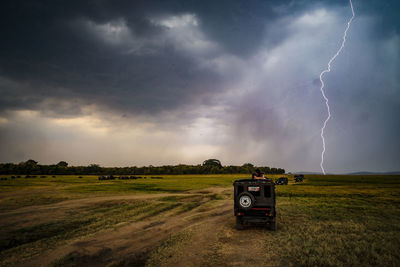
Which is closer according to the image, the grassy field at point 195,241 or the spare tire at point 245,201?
the grassy field at point 195,241

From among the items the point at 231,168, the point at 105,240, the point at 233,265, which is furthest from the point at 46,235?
the point at 231,168

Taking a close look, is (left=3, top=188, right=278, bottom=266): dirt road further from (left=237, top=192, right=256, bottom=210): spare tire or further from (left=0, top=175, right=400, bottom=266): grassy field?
(left=237, top=192, right=256, bottom=210): spare tire

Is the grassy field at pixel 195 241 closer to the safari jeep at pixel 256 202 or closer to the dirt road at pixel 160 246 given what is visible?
the dirt road at pixel 160 246

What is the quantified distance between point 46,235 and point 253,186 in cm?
1172

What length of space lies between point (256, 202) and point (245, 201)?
2.45 ft

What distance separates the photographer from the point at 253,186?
480 inches

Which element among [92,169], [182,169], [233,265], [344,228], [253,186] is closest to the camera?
[233,265]

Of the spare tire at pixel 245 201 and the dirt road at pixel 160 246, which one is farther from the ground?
the spare tire at pixel 245 201

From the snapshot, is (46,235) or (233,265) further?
(46,235)

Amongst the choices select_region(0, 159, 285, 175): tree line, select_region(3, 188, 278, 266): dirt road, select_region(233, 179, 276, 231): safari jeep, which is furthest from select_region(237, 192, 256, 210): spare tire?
select_region(0, 159, 285, 175): tree line

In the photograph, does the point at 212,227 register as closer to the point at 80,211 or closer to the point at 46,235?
the point at 46,235

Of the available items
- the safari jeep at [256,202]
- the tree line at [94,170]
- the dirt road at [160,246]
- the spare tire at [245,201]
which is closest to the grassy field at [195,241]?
the dirt road at [160,246]

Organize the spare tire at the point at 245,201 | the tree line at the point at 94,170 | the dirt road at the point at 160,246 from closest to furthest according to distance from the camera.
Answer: the dirt road at the point at 160,246, the spare tire at the point at 245,201, the tree line at the point at 94,170

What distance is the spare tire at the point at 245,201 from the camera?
457 inches
